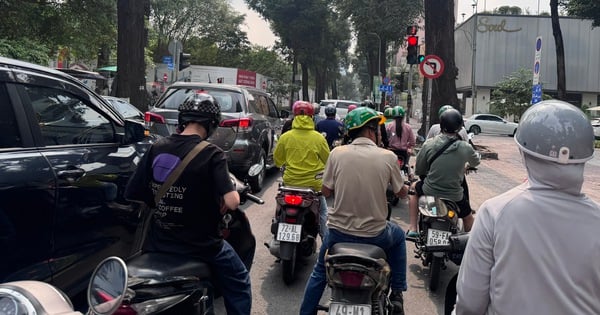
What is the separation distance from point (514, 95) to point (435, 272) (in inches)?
1484

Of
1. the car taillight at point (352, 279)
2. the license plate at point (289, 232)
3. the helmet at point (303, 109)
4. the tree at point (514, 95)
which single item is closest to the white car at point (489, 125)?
the tree at point (514, 95)

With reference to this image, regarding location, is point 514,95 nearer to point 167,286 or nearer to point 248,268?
point 248,268

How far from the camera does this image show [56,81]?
11.7ft

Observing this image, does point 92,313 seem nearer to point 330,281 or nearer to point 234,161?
point 330,281

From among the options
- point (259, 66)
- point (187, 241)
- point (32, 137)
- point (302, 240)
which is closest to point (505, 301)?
point (187, 241)

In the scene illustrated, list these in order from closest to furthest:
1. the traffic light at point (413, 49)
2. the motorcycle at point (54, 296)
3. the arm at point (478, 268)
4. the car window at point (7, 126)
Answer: the motorcycle at point (54, 296) → the arm at point (478, 268) → the car window at point (7, 126) → the traffic light at point (413, 49)

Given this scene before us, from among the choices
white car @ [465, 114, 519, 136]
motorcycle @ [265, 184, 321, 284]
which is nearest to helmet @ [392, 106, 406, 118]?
motorcycle @ [265, 184, 321, 284]

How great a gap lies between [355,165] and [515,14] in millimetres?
50485

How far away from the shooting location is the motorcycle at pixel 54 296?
1414mm

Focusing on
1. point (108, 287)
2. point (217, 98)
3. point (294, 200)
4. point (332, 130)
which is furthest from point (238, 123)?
point (108, 287)

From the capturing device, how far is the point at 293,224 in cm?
495

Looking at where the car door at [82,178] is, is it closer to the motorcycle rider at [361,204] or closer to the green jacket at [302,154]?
the motorcycle rider at [361,204]

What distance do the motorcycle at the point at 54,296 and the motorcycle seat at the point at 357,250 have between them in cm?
157

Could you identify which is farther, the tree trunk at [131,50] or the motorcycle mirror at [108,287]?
the tree trunk at [131,50]
